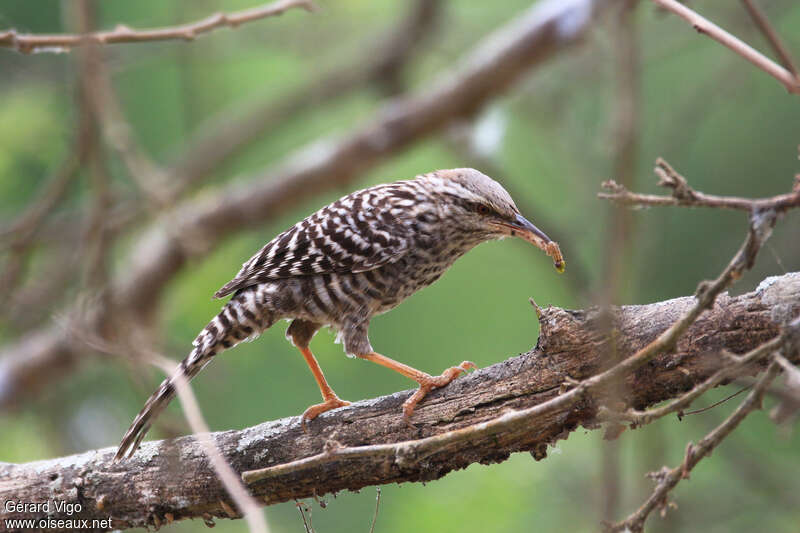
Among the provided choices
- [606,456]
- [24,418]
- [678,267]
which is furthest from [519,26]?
[24,418]

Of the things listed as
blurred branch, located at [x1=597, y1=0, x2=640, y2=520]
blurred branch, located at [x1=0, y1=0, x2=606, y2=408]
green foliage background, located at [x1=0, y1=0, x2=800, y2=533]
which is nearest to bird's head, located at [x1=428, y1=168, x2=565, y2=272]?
blurred branch, located at [x1=597, y1=0, x2=640, y2=520]

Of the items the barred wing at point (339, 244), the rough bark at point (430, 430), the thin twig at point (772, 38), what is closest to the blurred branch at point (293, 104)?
the barred wing at point (339, 244)

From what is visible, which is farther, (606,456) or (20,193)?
(20,193)

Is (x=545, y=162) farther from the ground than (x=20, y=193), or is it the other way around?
(x=20, y=193)

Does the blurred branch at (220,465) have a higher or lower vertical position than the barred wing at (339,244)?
lower

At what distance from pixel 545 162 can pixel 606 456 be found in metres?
7.87

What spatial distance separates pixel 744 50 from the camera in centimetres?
214

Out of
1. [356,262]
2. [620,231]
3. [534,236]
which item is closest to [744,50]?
[620,231]

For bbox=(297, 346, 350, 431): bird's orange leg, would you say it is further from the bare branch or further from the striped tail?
the bare branch

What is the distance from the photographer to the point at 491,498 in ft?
18.9

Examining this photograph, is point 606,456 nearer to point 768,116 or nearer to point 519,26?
point 519,26

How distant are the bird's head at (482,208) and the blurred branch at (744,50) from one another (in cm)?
144

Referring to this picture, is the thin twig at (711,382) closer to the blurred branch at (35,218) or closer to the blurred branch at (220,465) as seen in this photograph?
the blurred branch at (220,465)

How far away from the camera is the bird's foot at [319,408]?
Result: 11.3 feet
